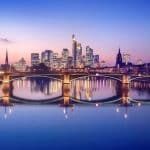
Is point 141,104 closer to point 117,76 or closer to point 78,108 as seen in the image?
point 78,108

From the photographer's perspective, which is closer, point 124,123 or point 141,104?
point 124,123

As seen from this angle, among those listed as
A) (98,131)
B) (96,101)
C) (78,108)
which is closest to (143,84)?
(96,101)

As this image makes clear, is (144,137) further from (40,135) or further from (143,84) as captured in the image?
(143,84)

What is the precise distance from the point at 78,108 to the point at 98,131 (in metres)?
4.34

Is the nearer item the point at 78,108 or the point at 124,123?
the point at 124,123

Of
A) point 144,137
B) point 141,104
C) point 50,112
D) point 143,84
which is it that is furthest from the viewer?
point 143,84

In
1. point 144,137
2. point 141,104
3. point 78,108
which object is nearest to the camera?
point 144,137

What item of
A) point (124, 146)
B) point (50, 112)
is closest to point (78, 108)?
point (50, 112)

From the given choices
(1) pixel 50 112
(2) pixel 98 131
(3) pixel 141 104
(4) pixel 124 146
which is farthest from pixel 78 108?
(4) pixel 124 146

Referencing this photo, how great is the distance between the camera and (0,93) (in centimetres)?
1900

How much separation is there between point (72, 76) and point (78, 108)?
530 cm

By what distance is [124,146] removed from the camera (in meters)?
9.09

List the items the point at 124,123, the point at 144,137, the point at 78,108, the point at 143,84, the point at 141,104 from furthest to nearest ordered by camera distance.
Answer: the point at 143,84, the point at 141,104, the point at 78,108, the point at 124,123, the point at 144,137

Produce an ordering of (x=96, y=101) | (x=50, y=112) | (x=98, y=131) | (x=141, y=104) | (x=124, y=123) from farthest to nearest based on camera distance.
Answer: (x=96, y=101)
(x=141, y=104)
(x=50, y=112)
(x=124, y=123)
(x=98, y=131)
